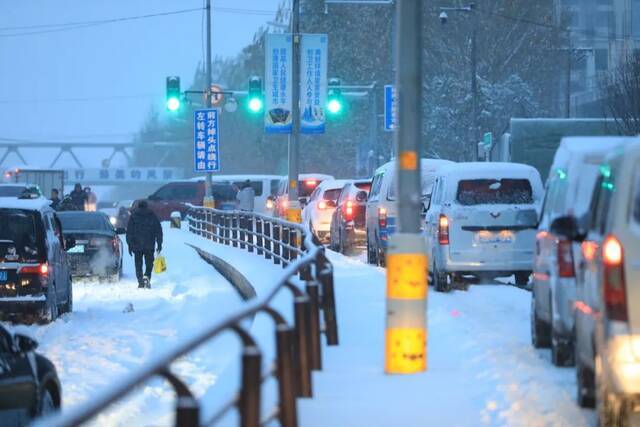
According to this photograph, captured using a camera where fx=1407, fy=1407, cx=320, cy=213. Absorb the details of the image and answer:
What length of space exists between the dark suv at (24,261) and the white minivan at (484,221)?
5.33 meters

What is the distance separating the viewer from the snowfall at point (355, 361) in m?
9.57

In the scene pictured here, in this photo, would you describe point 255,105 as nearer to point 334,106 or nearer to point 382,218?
point 334,106

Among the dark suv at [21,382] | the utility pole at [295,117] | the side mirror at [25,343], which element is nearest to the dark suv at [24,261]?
the dark suv at [21,382]

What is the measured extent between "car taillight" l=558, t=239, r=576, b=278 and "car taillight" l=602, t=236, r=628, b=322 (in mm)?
1772

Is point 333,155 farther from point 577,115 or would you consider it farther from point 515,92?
point 515,92

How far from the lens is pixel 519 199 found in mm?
19250

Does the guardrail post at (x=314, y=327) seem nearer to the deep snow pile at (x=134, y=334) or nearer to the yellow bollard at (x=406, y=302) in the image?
the yellow bollard at (x=406, y=302)

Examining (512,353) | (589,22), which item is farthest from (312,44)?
(589,22)

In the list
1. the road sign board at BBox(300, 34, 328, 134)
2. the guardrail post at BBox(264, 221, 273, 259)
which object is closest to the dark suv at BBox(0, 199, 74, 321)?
the guardrail post at BBox(264, 221, 273, 259)

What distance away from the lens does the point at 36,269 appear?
1862cm

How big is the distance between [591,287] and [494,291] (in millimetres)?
10375

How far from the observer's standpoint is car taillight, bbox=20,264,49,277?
18.5 meters

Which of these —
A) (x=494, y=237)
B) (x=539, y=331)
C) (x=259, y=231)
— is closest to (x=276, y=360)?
(x=539, y=331)

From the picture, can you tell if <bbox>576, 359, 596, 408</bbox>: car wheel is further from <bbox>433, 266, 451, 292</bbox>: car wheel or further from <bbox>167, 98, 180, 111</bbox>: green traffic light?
<bbox>167, 98, 180, 111</bbox>: green traffic light
